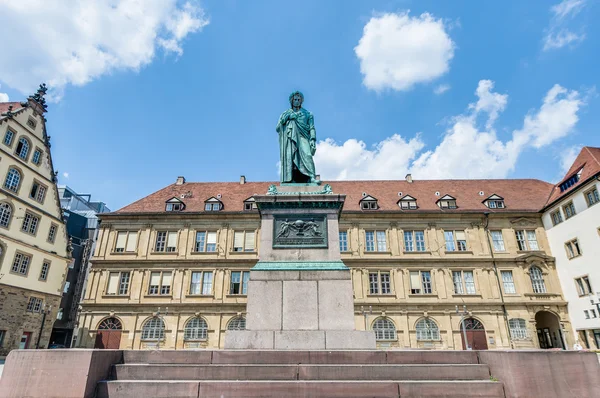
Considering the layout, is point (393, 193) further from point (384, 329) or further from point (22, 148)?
point (22, 148)

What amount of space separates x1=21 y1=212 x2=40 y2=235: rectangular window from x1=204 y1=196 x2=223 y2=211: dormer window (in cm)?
1267

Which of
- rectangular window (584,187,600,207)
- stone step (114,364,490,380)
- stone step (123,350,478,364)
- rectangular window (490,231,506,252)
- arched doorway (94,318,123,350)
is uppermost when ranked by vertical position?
rectangular window (584,187,600,207)

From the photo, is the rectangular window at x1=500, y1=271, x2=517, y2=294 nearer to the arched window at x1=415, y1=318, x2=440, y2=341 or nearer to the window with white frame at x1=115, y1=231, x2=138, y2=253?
the arched window at x1=415, y1=318, x2=440, y2=341

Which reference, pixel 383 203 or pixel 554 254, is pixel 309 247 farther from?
pixel 554 254

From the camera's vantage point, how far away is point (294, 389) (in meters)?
5.44

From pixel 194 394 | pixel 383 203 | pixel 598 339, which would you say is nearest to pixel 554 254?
pixel 598 339

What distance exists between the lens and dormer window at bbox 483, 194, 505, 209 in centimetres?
3128

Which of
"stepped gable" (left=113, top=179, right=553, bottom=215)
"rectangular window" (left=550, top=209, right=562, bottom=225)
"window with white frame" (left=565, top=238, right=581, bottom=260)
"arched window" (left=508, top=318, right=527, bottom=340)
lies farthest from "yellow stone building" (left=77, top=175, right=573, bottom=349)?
"window with white frame" (left=565, top=238, right=581, bottom=260)

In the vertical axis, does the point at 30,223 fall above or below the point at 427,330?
above

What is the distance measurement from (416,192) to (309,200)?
2706cm

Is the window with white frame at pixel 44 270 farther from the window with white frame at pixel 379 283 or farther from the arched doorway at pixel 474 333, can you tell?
the arched doorway at pixel 474 333

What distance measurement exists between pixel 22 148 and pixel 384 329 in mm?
30520

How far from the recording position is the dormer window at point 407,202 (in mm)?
31531

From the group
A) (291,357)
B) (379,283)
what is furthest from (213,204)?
(291,357)
